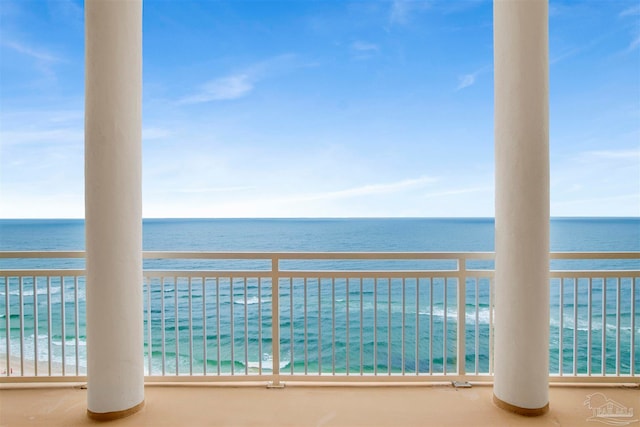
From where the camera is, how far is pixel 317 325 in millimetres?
9562

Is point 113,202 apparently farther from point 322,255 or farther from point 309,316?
point 309,316

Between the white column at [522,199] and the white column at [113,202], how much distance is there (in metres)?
2.16

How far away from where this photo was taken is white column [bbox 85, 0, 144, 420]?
2166mm

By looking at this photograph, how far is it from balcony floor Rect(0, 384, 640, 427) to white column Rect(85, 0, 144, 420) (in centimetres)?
27

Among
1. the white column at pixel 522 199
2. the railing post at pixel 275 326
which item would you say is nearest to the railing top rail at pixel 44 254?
the railing post at pixel 275 326

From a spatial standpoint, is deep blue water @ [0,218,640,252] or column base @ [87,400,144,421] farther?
deep blue water @ [0,218,640,252]

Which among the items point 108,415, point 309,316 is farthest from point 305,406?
point 309,316

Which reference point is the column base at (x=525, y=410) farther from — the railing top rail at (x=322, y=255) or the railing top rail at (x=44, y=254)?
the railing top rail at (x=44, y=254)

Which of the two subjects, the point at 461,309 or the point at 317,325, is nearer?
the point at 461,309

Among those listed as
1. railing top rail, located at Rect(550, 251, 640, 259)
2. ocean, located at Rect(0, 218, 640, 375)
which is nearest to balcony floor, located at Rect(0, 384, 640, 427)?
ocean, located at Rect(0, 218, 640, 375)

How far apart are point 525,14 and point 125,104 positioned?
233 cm

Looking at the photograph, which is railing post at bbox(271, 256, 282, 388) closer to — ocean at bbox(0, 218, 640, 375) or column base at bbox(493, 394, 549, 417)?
ocean at bbox(0, 218, 640, 375)

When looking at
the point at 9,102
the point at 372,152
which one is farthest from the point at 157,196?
the point at 372,152

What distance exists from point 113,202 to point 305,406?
5.56 ft
